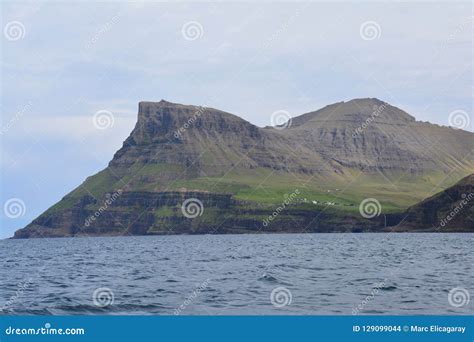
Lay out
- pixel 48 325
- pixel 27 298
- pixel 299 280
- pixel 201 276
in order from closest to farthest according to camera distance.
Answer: pixel 48 325 → pixel 27 298 → pixel 299 280 → pixel 201 276

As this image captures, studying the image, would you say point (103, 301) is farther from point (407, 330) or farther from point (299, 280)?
point (407, 330)

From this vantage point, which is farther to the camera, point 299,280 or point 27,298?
point 299,280

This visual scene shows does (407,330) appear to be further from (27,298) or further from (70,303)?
(27,298)

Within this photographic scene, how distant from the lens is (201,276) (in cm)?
6788

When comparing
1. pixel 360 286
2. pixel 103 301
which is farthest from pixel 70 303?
pixel 360 286

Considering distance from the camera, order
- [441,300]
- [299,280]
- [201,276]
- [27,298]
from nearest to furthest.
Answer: [441,300], [27,298], [299,280], [201,276]

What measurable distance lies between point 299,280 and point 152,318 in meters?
33.6

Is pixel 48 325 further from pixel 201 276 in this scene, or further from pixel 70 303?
pixel 201 276

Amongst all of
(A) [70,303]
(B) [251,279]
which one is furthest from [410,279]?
(A) [70,303]

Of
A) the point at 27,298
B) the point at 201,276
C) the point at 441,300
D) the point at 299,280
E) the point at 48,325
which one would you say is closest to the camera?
the point at 48,325

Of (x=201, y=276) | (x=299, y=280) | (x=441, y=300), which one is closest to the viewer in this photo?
(x=441, y=300)

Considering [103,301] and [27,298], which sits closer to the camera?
[103,301]

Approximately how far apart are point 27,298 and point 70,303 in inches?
231

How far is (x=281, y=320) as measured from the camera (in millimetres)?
29984
